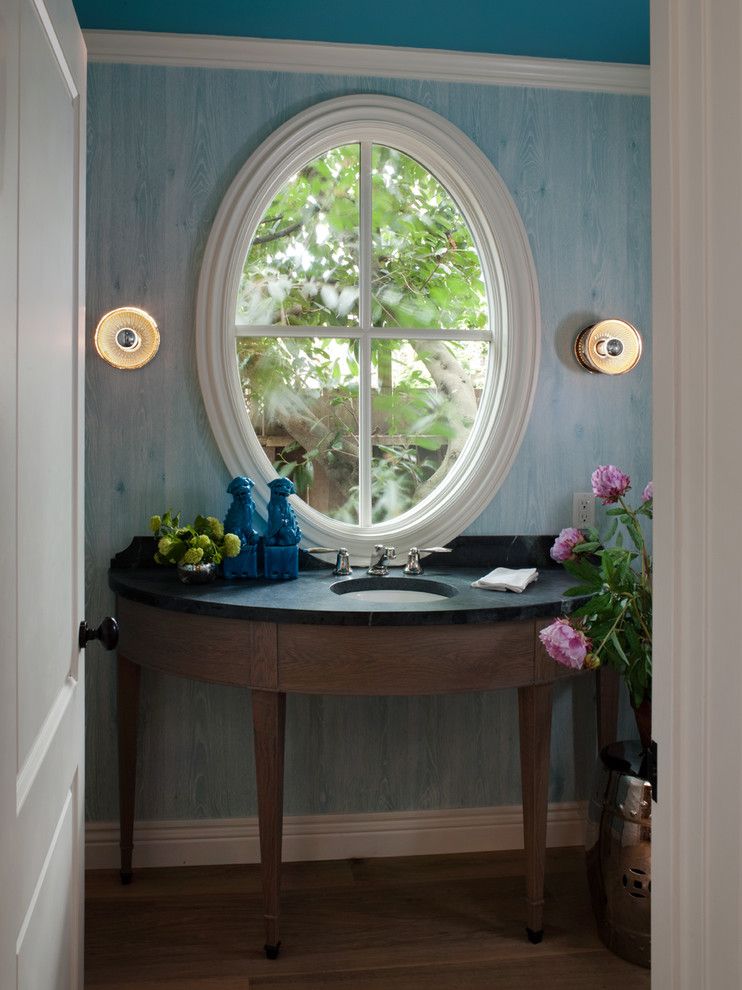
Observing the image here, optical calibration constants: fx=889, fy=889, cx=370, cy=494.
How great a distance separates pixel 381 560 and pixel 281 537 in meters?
0.30

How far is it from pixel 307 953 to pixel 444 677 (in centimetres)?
76

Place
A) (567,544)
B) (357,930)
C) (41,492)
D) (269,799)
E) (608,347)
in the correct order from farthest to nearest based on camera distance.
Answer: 1. (608,347)
2. (567,544)
3. (357,930)
4. (269,799)
5. (41,492)

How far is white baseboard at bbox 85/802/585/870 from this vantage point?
2.64 m

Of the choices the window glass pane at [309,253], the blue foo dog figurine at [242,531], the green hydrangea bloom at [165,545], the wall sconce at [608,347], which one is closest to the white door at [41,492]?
the green hydrangea bloom at [165,545]

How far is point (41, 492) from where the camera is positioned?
117 cm

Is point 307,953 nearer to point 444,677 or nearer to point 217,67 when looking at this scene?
point 444,677

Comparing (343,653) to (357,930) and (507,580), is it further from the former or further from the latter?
(357,930)

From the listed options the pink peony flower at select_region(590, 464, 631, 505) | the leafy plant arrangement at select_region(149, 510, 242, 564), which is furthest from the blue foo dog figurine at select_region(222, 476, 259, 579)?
the pink peony flower at select_region(590, 464, 631, 505)

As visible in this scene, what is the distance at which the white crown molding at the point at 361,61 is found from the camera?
8.42 feet

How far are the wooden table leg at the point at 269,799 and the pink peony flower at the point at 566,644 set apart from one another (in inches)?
26.1

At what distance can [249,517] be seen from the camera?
252 cm

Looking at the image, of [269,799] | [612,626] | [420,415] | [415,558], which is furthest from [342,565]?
[612,626]

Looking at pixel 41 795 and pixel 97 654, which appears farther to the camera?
pixel 97 654

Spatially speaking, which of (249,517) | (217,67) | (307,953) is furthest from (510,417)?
(307,953)
